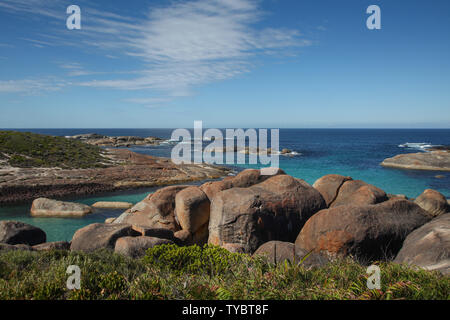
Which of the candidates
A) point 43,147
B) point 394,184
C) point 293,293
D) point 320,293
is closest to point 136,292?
point 293,293

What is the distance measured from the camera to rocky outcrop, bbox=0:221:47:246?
15297 mm

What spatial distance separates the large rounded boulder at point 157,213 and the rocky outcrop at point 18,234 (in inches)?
168

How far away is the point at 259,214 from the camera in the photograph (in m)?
13.3

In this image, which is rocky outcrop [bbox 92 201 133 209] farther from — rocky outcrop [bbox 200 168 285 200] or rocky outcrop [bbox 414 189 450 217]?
rocky outcrop [bbox 414 189 450 217]

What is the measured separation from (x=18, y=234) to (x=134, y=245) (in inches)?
314

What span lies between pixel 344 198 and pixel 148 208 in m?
11.0

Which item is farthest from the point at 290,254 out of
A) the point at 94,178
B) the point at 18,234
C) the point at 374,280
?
the point at 94,178

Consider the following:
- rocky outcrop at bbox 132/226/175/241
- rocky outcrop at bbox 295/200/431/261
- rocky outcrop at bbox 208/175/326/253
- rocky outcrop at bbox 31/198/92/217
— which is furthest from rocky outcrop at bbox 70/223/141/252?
rocky outcrop at bbox 31/198/92/217

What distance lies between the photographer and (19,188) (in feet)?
109

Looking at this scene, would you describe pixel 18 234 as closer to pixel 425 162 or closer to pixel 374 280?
pixel 374 280

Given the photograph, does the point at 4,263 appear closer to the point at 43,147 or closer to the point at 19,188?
the point at 19,188

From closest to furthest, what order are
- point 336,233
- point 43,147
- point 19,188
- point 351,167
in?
point 336,233
point 19,188
point 43,147
point 351,167

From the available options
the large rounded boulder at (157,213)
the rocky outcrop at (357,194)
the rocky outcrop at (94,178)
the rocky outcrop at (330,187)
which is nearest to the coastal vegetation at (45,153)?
the rocky outcrop at (94,178)

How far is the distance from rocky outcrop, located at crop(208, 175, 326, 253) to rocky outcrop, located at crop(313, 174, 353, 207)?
8.82 ft
